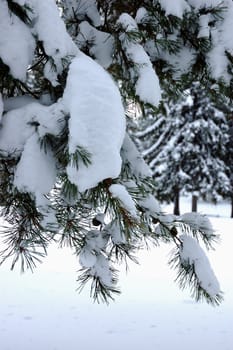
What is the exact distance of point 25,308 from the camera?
4.98 meters

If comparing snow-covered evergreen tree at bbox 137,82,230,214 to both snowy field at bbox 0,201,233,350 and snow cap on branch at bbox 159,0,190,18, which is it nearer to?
snowy field at bbox 0,201,233,350

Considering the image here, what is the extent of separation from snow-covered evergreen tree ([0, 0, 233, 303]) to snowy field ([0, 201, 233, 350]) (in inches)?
81.5

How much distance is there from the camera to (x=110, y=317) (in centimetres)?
475

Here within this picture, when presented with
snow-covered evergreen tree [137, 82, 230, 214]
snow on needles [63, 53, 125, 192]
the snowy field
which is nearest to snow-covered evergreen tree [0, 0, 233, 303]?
snow on needles [63, 53, 125, 192]

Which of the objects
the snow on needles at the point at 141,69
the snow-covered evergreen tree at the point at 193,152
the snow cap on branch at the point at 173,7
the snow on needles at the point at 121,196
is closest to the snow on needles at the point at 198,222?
the snow on needles at the point at 141,69

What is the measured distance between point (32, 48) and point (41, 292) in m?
4.63

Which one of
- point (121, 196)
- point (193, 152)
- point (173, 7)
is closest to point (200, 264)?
point (121, 196)

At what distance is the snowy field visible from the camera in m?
4.04

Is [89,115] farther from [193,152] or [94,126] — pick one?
[193,152]

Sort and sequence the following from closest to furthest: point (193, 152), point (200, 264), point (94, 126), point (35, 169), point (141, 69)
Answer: point (94, 126) → point (35, 169) → point (141, 69) → point (200, 264) → point (193, 152)

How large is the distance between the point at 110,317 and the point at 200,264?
280 cm

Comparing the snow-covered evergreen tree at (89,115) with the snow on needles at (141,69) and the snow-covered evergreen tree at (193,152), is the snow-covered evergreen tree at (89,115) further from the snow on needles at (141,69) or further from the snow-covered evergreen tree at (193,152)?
the snow-covered evergreen tree at (193,152)

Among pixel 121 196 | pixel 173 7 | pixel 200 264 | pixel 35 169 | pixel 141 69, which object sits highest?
pixel 173 7

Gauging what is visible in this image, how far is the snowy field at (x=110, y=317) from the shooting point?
4.04 m
